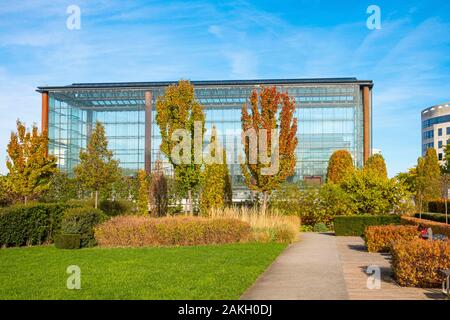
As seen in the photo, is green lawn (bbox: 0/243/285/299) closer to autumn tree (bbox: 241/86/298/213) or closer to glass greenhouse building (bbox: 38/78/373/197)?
autumn tree (bbox: 241/86/298/213)

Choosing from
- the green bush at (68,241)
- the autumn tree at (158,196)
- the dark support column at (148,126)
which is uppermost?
the dark support column at (148,126)

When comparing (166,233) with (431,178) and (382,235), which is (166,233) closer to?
(382,235)

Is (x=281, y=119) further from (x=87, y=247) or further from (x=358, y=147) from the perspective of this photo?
(x=358, y=147)

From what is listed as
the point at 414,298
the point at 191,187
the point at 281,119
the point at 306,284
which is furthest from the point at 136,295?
the point at 281,119

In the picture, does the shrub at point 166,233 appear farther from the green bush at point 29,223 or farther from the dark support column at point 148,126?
the dark support column at point 148,126

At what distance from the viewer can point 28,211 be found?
67.9ft

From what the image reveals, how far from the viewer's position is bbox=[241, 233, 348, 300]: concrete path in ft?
30.7

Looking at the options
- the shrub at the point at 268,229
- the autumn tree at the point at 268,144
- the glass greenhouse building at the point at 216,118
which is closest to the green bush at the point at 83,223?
the shrub at the point at 268,229

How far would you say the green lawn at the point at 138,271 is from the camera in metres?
9.47

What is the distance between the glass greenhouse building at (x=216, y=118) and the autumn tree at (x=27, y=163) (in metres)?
21.2

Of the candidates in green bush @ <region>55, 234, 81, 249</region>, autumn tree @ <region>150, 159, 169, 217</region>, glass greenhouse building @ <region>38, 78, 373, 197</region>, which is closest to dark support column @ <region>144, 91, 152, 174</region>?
glass greenhouse building @ <region>38, 78, 373, 197</region>

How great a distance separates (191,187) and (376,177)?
33.4ft

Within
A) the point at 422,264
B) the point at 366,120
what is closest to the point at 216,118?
the point at 366,120

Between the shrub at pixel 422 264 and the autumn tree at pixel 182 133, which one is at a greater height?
the autumn tree at pixel 182 133
